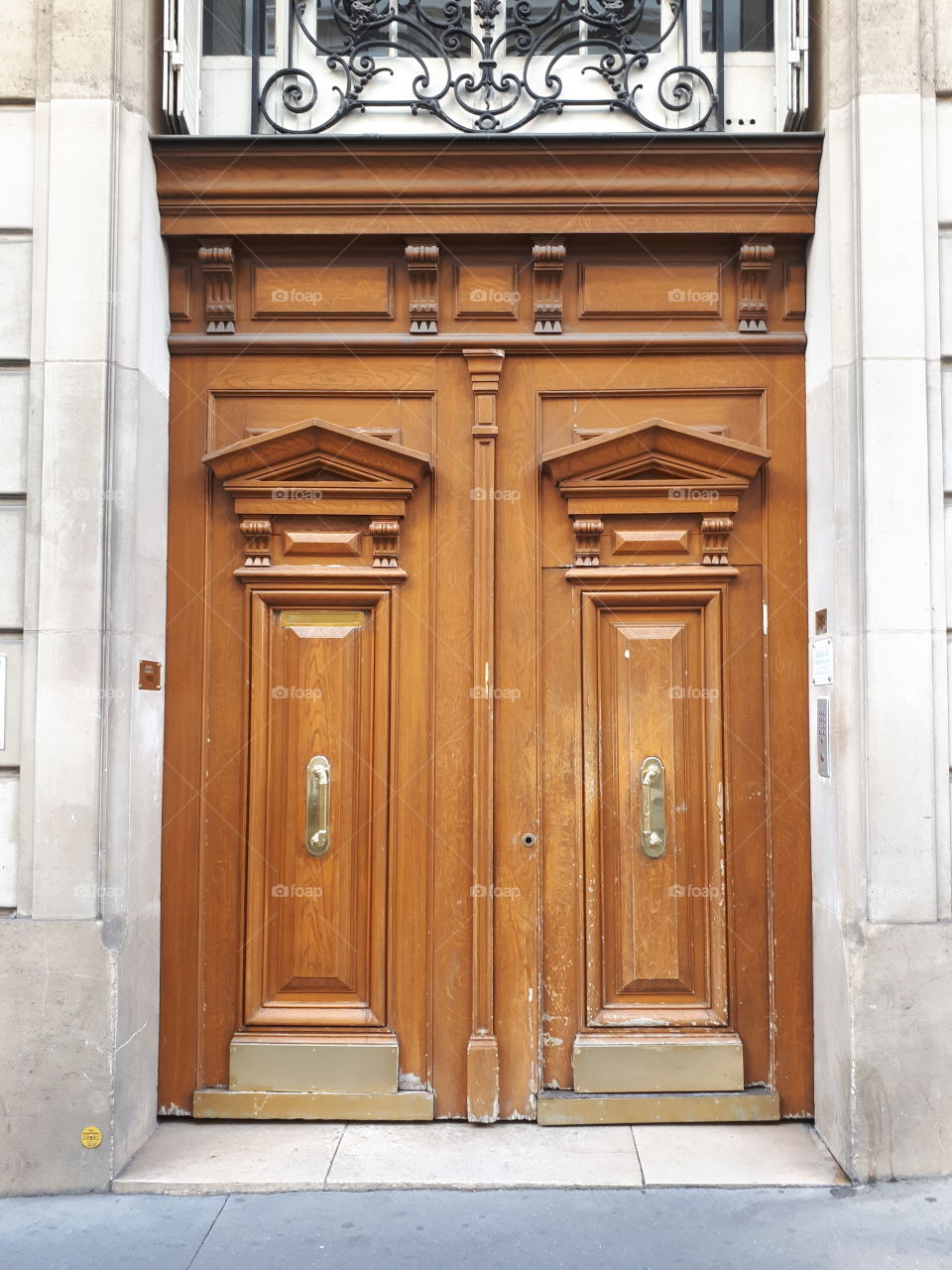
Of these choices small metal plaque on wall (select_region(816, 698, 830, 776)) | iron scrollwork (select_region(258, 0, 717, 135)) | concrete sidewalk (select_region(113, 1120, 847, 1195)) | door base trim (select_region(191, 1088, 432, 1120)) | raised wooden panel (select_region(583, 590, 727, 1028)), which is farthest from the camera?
iron scrollwork (select_region(258, 0, 717, 135))

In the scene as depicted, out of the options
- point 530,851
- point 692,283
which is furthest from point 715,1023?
point 692,283

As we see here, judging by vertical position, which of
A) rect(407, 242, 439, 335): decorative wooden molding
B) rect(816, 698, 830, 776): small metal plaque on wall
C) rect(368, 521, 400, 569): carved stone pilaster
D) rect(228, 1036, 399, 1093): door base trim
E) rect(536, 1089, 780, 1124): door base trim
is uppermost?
rect(407, 242, 439, 335): decorative wooden molding

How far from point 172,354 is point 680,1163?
4.58 metres

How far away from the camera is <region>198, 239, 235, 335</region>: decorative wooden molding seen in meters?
5.37

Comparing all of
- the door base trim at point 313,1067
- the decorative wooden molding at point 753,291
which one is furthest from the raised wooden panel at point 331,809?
the decorative wooden molding at point 753,291

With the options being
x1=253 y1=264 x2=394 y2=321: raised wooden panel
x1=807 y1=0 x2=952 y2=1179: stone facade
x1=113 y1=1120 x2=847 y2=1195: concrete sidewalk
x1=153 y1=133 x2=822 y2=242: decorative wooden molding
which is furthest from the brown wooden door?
x1=153 y1=133 x2=822 y2=242: decorative wooden molding

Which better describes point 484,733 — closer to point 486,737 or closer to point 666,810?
point 486,737

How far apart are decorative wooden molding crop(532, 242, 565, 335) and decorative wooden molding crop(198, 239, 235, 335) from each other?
1.53 metres

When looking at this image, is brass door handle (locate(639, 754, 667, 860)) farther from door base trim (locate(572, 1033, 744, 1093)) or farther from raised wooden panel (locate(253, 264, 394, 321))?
raised wooden panel (locate(253, 264, 394, 321))

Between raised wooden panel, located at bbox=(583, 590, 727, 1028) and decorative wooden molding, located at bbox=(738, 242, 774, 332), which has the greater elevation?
decorative wooden molding, located at bbox=(738, 242, 774, 332)

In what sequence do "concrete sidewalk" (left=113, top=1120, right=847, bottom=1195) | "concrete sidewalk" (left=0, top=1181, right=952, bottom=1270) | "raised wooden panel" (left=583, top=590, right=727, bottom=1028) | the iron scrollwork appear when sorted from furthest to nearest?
the iron scrollwork, "raised wooden panel" (left=583, top=590, right=727, bottom=1028), "concrete sidewalk" (left=113, top=1120, right=847, bottom=1195), "concrete sidewalk" (left=0, top=1181, right=952, bottom=1270)

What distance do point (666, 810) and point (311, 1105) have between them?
7.37 feet

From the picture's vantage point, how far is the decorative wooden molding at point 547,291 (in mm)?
5352

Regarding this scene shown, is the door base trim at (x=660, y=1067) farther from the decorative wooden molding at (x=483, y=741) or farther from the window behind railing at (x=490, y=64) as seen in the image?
the window behind railing at (x=490, y=64)
